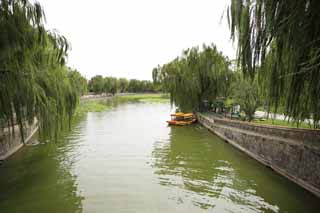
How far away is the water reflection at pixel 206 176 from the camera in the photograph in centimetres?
567

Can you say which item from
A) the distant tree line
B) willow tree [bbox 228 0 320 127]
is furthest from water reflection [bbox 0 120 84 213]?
the distant tree line

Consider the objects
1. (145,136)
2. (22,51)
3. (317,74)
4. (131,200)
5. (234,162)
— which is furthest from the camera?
(145,136)

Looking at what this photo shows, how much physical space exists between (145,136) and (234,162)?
609cm

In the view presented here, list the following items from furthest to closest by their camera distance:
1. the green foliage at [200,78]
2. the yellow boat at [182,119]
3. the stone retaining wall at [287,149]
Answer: the green foliage at [200,78], the yellow boat at [182,119], the stone retaining wall at [287,149]

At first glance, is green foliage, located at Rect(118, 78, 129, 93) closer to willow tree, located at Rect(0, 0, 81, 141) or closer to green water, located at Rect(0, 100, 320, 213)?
green water, located at Rect(0, 100, 320, 213)

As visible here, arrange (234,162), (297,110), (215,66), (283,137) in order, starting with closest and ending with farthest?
1. (297,110)
2. (283,137)
3. (234,162)
4. (215,66)

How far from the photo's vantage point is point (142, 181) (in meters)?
6.99

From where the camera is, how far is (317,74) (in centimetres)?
342

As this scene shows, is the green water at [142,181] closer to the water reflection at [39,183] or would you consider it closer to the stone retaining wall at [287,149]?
the water reflection at [39,183]

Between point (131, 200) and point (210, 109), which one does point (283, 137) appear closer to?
point (131, 200)

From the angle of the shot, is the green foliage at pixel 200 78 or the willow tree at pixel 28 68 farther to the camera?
the green foliage at pixel 200 78

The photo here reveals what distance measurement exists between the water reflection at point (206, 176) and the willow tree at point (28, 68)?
3.99 metres

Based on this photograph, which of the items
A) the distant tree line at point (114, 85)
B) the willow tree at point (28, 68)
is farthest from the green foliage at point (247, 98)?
the distant tree line at point (114, 85)

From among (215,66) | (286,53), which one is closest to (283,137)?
(286,53)
